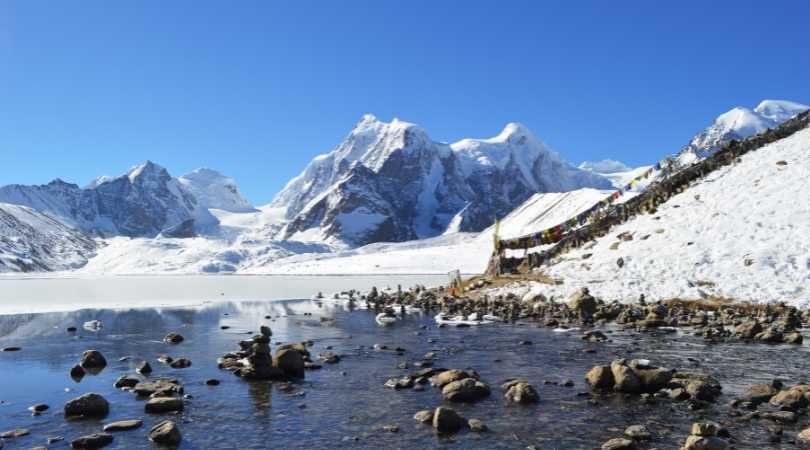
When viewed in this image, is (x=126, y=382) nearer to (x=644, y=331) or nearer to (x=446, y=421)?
(x=446, y=421)

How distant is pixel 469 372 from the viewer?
2269cm

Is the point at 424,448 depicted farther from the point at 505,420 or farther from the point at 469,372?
the point at 469,372

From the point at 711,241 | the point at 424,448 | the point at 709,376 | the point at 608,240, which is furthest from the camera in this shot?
the point at 608,240

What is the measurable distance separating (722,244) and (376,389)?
3262 centimetres

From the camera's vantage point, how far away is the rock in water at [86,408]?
18.5m

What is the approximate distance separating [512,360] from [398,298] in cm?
3803

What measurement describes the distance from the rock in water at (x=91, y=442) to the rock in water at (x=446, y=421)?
8.15 m

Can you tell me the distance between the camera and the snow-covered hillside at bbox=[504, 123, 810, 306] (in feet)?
131

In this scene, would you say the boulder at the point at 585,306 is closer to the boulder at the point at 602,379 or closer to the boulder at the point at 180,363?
the boulder at the point at 602,379

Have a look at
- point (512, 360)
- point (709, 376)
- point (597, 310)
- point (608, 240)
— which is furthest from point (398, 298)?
point (709, 376)

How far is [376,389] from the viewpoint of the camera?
21.8m

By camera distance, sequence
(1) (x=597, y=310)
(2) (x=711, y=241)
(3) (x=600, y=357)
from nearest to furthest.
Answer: (3) (x=600, y=357) → (1) (x=597, y=310) → (2) (x=711, y=241)

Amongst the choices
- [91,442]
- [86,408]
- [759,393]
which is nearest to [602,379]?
[759,393]

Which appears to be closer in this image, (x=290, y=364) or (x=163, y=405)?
(x=163, y=405)
